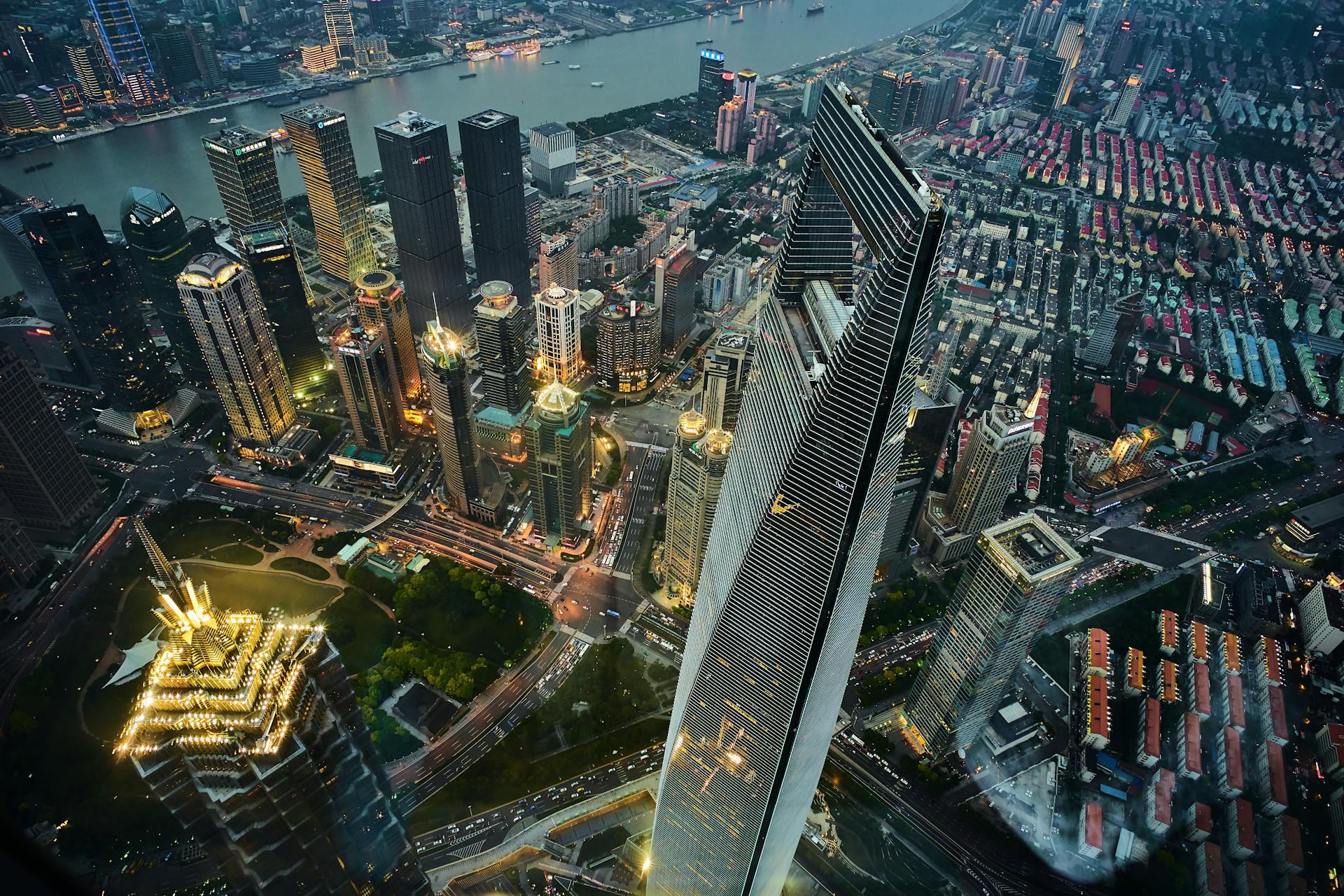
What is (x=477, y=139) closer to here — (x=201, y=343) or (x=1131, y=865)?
(x=201, y=343)

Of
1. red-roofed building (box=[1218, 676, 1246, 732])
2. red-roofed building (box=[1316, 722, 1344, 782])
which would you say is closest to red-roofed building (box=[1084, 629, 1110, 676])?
red-roofed building (box=[1218, 676, 1246, 732])

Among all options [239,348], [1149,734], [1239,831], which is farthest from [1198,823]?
[239,348]

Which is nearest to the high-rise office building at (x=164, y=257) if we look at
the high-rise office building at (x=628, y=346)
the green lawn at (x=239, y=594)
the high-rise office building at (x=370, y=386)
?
the high-rise office building at (x=370, y=386)

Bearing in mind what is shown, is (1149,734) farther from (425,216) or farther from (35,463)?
(35,463)

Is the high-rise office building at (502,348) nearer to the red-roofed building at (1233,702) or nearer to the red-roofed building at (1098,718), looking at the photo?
the red-roofed building at (1098,718)

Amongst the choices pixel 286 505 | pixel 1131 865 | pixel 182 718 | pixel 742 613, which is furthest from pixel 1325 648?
pixel 286 505

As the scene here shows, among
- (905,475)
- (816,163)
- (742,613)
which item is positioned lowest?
(905,475)
